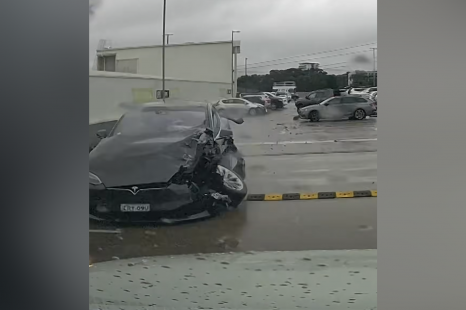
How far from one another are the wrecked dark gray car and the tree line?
0.28m

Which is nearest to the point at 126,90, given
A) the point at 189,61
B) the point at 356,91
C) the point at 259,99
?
the point at 189,61

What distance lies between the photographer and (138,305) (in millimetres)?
3111

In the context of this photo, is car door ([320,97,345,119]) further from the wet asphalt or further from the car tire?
the car tire

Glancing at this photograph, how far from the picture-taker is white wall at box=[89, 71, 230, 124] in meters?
3.06

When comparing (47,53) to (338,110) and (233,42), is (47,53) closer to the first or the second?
(233,42)

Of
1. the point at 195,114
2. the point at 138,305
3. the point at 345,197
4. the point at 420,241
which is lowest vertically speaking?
the point at 138,305

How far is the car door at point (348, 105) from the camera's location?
2982mm

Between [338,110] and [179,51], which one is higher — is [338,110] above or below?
below

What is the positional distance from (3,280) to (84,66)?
131cm

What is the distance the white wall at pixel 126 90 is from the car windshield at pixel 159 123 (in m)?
0.07

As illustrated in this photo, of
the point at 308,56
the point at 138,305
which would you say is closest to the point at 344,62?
the point at 308,56

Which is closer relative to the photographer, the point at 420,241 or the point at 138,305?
the point at 420,241

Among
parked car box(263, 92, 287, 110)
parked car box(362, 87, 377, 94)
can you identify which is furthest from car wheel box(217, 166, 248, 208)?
parked car box(362, 87, 377, 94)

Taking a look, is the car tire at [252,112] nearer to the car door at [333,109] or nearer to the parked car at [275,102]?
the parked car at [275,102]
